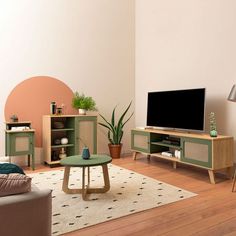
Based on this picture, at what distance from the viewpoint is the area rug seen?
2408mm

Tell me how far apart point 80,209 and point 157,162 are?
7.84 feet

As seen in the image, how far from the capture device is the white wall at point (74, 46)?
173 inches

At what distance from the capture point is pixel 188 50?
14.5ft

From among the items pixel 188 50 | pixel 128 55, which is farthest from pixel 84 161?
pixel 128 55

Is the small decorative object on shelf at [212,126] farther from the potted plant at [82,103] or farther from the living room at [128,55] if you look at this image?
the potted plant at [82,103]

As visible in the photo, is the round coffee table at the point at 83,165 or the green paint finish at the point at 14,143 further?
the green paint finish at the point at 14,143

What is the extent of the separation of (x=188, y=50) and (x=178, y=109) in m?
1.03

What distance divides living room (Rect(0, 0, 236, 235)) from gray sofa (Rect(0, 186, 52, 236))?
1962 mm

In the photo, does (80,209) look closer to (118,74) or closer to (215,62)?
(215,62)

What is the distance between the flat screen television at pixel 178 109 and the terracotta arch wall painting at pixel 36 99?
5.18ft

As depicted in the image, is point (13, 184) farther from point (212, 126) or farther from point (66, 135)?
point (66, 135)

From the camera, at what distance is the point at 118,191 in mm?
3170

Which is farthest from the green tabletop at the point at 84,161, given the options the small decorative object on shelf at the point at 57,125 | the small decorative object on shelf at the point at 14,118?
the small decorative object on shelf at the point at 14,118

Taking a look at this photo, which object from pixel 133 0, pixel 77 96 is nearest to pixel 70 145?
pixel 77 96
